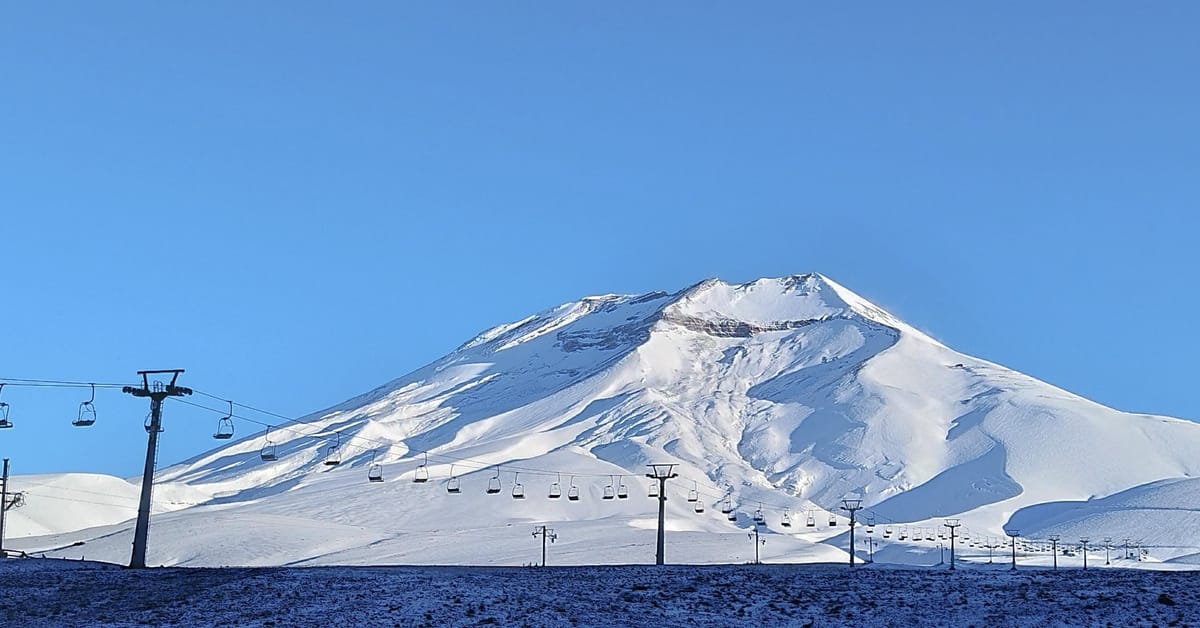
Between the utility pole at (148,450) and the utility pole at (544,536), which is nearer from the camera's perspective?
the utility pole at (148,450)

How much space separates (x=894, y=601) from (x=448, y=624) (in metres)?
9.46

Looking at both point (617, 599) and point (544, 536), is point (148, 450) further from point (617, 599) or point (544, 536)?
point (544, 536)

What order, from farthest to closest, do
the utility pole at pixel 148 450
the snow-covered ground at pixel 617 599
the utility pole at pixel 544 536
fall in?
the utility pole at pixel 544 536
the utility pole at pixel 148 450
the snow-covered ground at pixel 617 599

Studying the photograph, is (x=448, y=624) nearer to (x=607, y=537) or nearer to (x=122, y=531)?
(x=607, y=537)

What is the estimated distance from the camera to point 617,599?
107ft

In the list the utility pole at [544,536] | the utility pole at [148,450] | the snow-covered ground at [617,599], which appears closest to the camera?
the snow-covered ground at [617,599]

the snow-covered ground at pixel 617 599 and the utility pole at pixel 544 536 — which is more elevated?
the utility pole at pixel 544 536

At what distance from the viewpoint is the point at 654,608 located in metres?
31.5

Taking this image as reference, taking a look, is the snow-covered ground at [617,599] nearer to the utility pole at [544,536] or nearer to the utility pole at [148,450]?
the utility pole at [148,450]

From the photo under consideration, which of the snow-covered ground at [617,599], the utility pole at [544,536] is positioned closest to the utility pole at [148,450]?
the snow-covered ground at [617,599]

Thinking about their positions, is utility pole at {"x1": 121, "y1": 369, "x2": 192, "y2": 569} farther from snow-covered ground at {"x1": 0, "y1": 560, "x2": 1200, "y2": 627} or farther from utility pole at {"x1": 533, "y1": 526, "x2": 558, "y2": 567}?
utility pole at {"x1": 533, "y1": 526, "x2": 558, "y2": 567}

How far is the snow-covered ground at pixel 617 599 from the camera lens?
98.6 ft

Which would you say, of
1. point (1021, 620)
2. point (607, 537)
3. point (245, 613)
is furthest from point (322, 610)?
point (607, 537)

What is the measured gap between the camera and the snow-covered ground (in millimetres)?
30062
